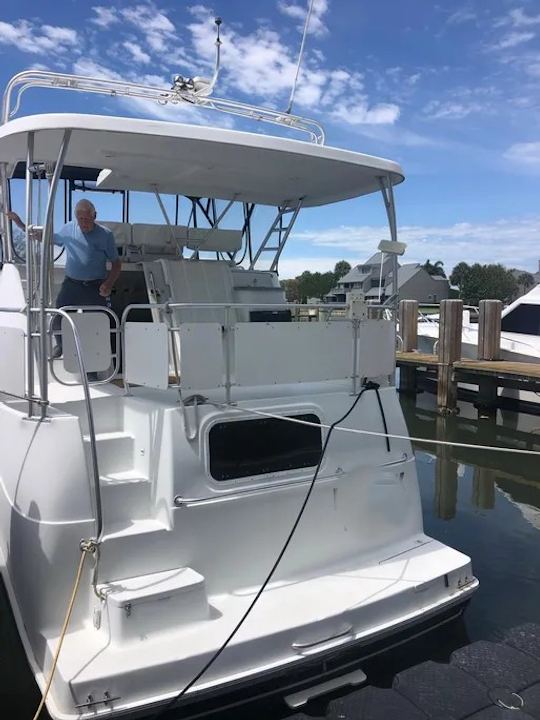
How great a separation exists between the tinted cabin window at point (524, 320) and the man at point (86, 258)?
12.4m

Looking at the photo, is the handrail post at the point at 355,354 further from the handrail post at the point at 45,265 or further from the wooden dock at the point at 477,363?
the wooden dock at the point at 477,363

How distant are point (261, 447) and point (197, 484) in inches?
19.8

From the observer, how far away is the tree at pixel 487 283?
76062 millimetres

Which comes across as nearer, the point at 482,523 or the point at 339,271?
the point at 482,523

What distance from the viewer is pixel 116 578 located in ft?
10.7

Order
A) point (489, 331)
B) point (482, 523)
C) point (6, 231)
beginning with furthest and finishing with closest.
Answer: point (489, 331) → point (482, 523) → point (6, 231)

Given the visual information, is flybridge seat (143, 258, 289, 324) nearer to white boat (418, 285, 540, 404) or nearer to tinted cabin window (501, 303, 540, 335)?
white boat (418, 285, 540, 404)


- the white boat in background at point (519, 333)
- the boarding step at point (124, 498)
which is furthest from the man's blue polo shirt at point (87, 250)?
the white boat in background at point (519, 333)

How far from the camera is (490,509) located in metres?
7.29

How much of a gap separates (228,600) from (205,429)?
992 millimetres

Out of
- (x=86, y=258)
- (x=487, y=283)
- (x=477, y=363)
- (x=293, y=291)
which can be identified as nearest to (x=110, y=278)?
(x=86, y=258)

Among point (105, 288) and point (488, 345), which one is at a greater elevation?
point (105, 288)

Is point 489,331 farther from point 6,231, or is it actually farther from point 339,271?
point 6,231

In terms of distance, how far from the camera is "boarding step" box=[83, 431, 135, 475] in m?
3.75
